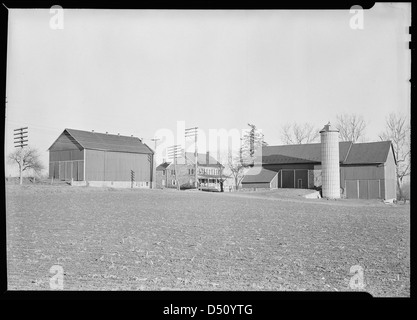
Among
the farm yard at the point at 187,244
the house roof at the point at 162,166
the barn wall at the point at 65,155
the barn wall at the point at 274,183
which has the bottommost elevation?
the farm yard at the point at 187,244

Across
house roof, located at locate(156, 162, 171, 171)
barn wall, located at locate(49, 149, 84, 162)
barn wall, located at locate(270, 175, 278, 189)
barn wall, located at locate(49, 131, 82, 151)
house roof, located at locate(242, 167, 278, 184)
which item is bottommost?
barn wall, located at locate(270, 175, 278, 189)

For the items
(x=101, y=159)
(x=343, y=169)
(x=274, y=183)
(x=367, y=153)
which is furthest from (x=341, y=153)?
(x=101, y=159)

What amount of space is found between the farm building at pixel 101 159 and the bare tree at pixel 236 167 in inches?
37.7

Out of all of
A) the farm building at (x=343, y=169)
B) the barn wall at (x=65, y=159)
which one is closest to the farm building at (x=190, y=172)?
the farm building at (x=343, y=169)

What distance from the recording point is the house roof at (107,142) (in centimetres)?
420

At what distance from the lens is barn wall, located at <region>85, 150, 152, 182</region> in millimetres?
4676

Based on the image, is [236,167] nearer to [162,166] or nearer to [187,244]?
[162,166]

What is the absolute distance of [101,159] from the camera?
4961 mm

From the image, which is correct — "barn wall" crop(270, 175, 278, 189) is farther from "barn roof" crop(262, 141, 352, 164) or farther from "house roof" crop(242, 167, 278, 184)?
"barn roof" crop(262, 141, 352, 164)

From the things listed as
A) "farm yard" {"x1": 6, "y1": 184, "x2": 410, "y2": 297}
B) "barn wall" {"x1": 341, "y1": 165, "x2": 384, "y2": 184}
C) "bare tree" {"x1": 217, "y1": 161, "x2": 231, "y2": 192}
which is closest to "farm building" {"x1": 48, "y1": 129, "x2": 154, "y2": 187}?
"farm yard" {"x1": 6, "y1": 184, "x2": 410, "y2": 297}

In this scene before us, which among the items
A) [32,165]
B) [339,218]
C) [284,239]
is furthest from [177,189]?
[339,218]

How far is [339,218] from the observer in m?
5.49

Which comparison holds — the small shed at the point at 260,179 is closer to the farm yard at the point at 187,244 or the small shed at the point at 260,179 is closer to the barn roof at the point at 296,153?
the barn roof at the point at 296,153
